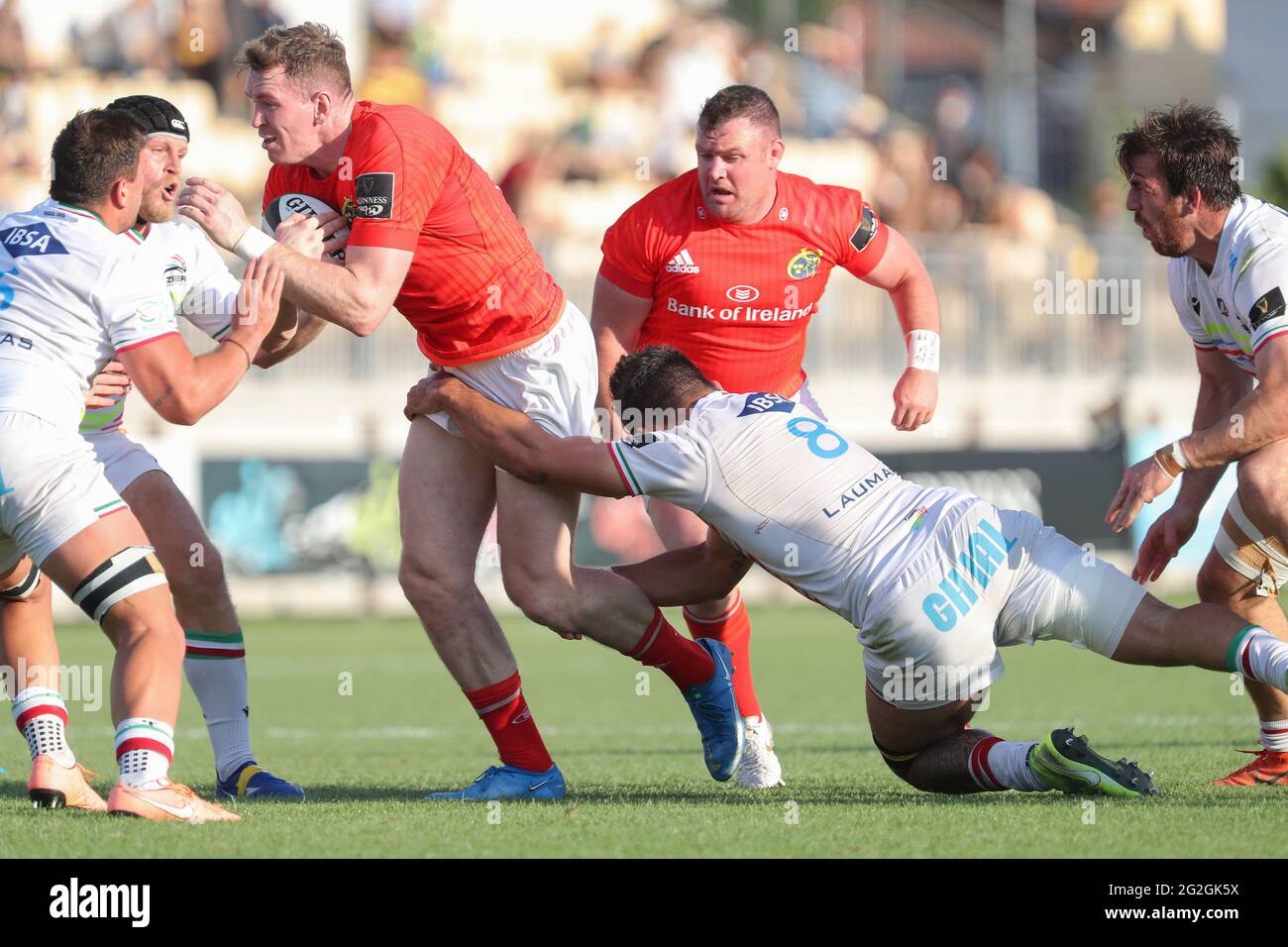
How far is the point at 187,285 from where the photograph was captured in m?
6.79

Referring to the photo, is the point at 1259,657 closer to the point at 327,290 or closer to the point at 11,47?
the point at 327,290

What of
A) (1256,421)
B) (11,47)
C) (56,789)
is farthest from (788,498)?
(11,47)

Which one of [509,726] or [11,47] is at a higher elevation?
[11,47]

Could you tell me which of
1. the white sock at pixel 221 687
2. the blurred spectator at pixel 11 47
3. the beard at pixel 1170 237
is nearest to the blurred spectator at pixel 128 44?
the blurred spectator at pixel 11 47

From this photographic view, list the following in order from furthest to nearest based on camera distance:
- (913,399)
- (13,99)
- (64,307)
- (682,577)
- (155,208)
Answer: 1. (13,99)
2. (913,399)
3. (682,577)
4. (155,208)
5. (64,307)

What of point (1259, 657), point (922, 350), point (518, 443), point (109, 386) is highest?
point (922, 350)

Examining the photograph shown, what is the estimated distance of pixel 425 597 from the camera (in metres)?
6.67

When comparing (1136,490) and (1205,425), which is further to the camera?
(1205,425)

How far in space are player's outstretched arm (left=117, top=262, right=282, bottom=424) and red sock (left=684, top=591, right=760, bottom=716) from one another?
2.61 metres

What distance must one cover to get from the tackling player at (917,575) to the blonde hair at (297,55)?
165 cm

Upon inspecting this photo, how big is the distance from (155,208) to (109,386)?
776 millimetres
